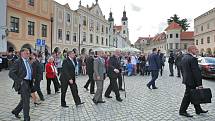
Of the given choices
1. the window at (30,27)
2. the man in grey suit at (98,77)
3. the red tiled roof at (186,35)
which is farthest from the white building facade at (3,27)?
the red tiled roof at (186,35)

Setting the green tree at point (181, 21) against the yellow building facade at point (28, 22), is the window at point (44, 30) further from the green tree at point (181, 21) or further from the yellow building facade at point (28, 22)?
the green tree at point (181, 21)

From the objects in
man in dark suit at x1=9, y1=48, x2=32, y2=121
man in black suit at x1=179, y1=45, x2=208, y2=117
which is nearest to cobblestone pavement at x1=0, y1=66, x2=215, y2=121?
man in black suit at x1=179, y1=45, x2=208, y2=117

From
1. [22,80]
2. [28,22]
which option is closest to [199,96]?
[22,80]

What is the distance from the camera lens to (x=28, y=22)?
2922 cm

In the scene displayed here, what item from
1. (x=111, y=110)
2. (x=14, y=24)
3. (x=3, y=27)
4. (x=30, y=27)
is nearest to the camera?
(x=111, y=110)

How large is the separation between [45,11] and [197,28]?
1737 inches

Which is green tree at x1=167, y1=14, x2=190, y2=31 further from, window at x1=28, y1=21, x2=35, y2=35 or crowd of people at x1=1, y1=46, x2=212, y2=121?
crowd of people at x1=1, y1=46, x2=212, y2=121

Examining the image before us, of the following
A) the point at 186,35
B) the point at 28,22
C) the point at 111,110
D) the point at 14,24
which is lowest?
the point at 111,110

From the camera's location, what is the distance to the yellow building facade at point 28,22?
2627 cm

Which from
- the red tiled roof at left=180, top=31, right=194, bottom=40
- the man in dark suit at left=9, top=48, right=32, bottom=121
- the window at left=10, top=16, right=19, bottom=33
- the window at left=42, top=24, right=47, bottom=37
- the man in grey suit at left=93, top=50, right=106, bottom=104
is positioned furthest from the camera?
the red tiled roof at left=180, top=31, right=194, bottom=40

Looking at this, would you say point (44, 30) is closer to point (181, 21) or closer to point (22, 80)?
point (22, 80)

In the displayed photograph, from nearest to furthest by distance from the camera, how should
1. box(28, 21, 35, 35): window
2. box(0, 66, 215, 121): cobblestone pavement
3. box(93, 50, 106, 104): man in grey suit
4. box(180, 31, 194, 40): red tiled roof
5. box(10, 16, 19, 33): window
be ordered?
1. box(0, 66, 215, 121): cobblestone pavement
2. box(93, 50, 106, 104): man in grey suit
3. box(10, 16, 19, 33): window
4. box(28, 21, 35, 35): window
5. box(180, 31, 194, 40): red tiled roof

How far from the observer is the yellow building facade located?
86.2 ft

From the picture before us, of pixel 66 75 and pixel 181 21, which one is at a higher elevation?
pixel 181 21
